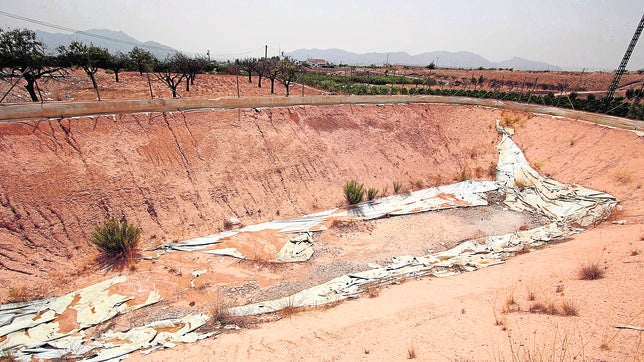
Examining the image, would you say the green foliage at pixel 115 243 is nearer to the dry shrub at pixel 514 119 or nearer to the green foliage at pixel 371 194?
the green foliage at pixel 371 194

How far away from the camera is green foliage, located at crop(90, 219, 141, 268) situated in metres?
10.6

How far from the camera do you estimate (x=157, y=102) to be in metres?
15.5

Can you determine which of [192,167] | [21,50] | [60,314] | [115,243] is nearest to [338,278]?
[115,243]

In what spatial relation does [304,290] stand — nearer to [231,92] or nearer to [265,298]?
[265,298]

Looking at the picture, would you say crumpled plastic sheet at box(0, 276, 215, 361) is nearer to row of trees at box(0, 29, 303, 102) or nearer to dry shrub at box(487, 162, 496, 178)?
row of trees at box(0, 29, 303, 102)

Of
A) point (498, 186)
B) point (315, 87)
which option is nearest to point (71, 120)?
point (498, 186)

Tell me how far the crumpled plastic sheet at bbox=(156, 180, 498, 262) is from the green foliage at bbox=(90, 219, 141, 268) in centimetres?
107

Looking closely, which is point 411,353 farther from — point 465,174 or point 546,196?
point 465,174

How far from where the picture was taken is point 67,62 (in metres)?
28.2

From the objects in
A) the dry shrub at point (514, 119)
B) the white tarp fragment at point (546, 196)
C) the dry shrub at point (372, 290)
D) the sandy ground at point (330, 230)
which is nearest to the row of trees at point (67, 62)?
the sandy ground at point (330, 230)

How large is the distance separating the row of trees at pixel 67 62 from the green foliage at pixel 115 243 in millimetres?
7179

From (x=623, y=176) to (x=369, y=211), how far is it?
12870mm

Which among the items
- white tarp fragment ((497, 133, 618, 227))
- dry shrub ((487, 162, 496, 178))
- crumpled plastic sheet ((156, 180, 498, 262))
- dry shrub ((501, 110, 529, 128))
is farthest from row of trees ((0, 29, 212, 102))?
dry shrub ((501, 110, 529, 128))

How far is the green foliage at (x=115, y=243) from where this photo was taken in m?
10.6
